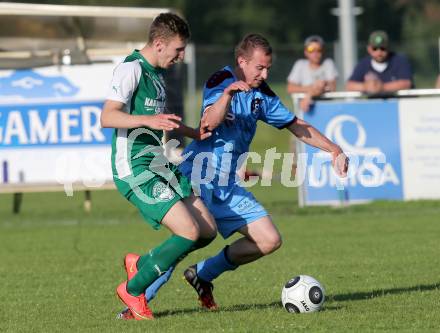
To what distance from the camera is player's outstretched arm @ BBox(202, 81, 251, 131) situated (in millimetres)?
7297

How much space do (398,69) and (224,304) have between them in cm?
759

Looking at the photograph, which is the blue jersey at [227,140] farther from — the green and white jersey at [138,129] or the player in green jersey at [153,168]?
the green and white jersey at [138,129]

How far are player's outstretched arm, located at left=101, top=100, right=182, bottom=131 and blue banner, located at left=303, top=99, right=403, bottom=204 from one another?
784 centimetres

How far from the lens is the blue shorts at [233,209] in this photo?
7.94 m

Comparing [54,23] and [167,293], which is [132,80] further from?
[54,23]

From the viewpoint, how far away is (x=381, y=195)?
49.4 feet

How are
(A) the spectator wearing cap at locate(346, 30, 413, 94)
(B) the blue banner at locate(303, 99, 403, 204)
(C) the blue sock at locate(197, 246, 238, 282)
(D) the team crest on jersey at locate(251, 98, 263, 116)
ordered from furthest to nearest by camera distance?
(A) the spectator wearing cap at locate(346, 30, 413, 94) < (B) the blue banner at locate(303, 99, 403, 204) < (C) the blue sock at locate(197, 246, 238, 282) < (D) the team crest on jersey at locate(251, 98, 263, 116)

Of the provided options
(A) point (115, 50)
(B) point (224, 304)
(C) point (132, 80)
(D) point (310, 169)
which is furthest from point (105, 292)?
(A) point (115, 50)

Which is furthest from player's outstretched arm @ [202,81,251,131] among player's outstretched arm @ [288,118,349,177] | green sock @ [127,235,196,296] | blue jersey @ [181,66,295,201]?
player's outstretched arm @ [288,118,349,177]

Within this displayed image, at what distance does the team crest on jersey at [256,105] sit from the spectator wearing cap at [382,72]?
283 inches

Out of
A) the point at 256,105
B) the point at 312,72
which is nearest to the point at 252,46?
the point at 256,105

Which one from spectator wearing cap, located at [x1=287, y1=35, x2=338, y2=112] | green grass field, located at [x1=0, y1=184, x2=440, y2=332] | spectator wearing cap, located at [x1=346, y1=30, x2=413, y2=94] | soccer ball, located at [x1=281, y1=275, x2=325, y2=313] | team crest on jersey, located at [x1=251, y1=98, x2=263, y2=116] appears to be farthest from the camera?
spectator wearing cap, located at [x1=287, y1=35, x2=338, y2=112]

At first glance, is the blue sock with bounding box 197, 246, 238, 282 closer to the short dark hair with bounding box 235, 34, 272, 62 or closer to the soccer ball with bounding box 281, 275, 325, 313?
the soccer ball with bounding box 281, 275, 325, 313

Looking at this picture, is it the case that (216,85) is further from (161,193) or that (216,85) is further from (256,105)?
(161,193)
